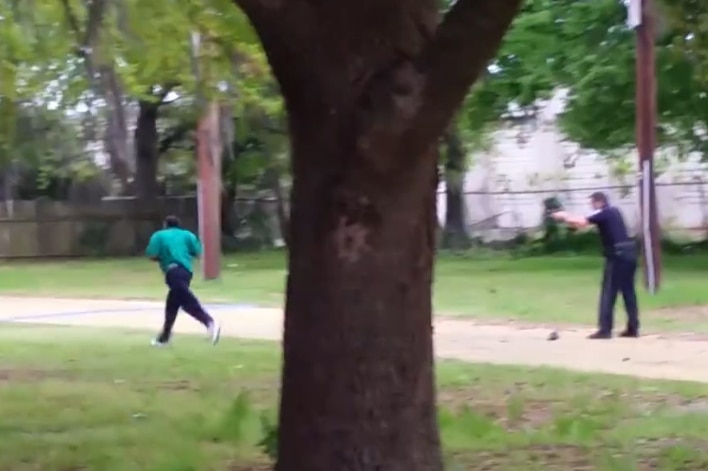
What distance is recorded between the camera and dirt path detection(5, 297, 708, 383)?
13672 mm

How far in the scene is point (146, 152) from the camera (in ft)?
139

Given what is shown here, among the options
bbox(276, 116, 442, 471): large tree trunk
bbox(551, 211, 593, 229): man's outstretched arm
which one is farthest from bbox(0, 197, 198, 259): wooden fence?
bbox(276, 116, 442, 471): large tree trunk

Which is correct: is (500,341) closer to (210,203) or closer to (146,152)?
(210,203)

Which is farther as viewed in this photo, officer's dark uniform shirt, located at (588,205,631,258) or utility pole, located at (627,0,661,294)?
utility pole, located at (627,0,661,294)

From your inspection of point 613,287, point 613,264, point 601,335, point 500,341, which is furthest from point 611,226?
point 500,341

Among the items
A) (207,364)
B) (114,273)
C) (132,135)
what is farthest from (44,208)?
(207,364)

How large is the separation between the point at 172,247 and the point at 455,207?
94.1ft

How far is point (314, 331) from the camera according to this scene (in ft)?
19.5

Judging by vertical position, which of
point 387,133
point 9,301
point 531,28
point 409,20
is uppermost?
point 531,28

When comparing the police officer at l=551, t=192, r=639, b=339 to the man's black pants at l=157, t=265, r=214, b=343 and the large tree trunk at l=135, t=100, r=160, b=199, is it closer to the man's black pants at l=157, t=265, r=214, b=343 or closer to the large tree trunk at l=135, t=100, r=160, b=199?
the man's black pants at l=157, t=265, r=214, b=343

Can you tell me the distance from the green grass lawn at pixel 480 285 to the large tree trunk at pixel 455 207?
2678 mm

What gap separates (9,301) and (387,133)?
815 inches

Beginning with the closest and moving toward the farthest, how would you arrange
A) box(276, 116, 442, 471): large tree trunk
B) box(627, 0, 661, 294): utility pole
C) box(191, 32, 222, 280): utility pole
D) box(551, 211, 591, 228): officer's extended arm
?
1. box(276, 116, 442, 471): large tree trunk
2. box(551, 211, 591, 228): officer's extended arm
3. box(627, 0, 661, 294): utility pole
4. box(191, 32, 222, 280): utility pole

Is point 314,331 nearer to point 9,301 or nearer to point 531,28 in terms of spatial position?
point 9,301
